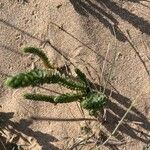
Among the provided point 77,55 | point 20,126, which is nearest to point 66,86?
point 77,55

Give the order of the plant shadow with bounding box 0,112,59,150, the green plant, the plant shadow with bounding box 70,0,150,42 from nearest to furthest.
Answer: the green plant < the plant shadow with bounding box 70,0,150,42 < the plant shadow with bounding box 0,112,59,150

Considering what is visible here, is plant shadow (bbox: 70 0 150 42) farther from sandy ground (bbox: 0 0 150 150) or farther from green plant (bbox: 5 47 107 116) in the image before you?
green plant (bbox: 5 47 107 116)

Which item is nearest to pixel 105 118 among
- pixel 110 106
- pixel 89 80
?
pixel 110 106

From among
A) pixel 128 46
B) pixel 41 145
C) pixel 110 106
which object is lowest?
pixel 41 145

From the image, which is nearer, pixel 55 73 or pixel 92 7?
pixel 55 73

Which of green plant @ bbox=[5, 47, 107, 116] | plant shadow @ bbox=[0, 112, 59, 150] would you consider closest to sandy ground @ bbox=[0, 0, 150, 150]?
plant shadow @ bbox=[0, 112, 59, 150]

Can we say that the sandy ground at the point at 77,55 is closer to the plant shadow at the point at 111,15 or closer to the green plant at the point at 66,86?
the plant shadow at the point at 111,15

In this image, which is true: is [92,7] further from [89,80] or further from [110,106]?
[110,106]

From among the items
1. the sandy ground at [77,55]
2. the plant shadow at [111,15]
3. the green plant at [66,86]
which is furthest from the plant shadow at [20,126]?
the plant shadow at [111,15]
